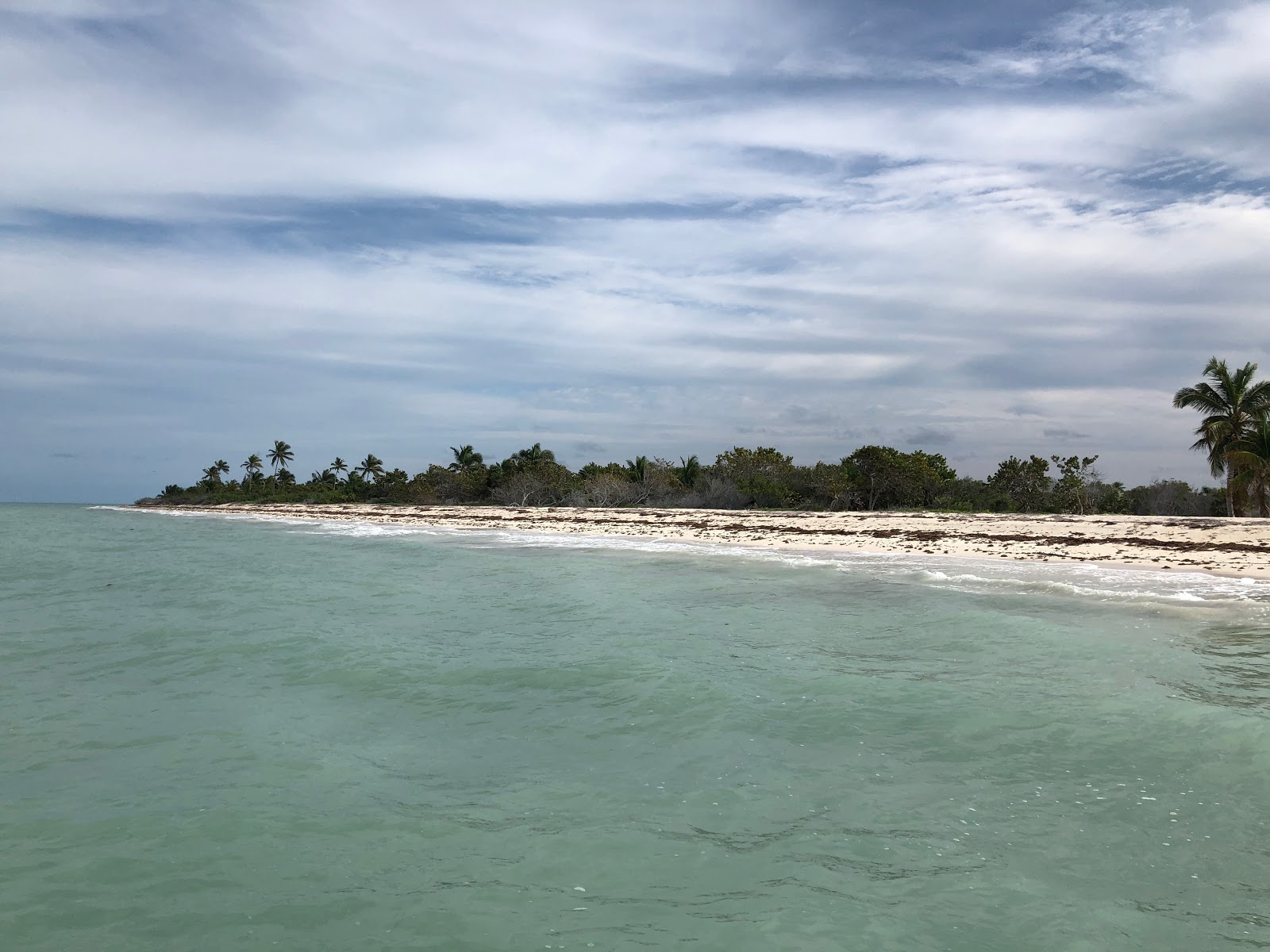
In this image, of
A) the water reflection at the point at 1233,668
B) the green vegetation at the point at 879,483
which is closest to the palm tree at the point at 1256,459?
the green vegetation at the point at 879,483

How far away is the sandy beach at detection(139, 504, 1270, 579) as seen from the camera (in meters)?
22.2

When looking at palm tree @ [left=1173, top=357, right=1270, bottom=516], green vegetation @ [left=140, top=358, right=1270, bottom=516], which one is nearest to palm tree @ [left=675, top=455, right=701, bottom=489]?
green vegetation @ [left=140, top=358, right=1270, bottom=516]

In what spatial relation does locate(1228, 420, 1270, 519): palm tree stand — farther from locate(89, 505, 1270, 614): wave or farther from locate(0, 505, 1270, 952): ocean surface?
locate(0, 505, 1270, 952): ocean surface

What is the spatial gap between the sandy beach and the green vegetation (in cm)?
469

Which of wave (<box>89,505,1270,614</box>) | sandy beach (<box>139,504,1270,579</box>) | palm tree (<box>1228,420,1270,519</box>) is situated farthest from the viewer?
palm tree (<box>1228,420,1270,519</box>)

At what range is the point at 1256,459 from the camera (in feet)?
110

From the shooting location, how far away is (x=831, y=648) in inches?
430

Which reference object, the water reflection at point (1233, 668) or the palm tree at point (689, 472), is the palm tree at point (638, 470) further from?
the water reflection at point (1233, 668)

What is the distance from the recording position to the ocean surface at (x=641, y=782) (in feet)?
14.0

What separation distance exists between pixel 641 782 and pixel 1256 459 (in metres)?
37.8

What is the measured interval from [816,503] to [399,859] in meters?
48.3

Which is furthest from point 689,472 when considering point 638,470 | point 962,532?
point 962,532

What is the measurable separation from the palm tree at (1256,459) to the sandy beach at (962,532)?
3558mm

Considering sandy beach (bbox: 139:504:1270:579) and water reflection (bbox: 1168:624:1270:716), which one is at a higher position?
sandy beach (bbox: 139:504:1270:579)
